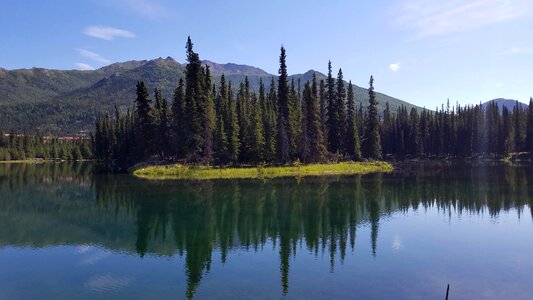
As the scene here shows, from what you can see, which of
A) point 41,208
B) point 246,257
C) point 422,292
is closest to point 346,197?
point 246,257

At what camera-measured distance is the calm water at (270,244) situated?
2742 centimetres

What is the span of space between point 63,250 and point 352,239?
2617 cm

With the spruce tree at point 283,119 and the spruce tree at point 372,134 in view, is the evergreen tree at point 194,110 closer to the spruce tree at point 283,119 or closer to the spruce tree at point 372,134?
the spruce tree at point 283,119

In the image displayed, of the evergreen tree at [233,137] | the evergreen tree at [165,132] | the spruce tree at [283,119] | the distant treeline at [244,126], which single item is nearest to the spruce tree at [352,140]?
the distant treeline at [244,126]

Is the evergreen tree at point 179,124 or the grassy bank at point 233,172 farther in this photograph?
the evergreen tree at point 179,124

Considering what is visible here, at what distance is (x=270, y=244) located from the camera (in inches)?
1522

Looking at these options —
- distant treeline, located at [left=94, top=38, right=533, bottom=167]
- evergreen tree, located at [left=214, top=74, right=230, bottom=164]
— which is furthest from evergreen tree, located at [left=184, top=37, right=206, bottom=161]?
evergreen tree, located at [left=214, top=74, right=230, bottom=164]

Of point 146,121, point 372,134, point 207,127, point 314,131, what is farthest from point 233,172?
point 372,134

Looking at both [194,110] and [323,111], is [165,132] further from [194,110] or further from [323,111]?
[323,111]

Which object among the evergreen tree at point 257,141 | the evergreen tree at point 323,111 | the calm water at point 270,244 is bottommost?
the calm water at point 270,244

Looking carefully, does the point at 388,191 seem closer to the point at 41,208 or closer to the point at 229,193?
the point at 229,193

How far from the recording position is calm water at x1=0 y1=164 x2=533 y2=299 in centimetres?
2742

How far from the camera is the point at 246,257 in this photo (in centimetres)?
3481

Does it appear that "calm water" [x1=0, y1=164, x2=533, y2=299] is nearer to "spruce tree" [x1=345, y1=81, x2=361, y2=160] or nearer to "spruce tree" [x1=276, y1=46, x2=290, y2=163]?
"spruce tree" [x1=276, y1=46, x2=290, y2=163]
